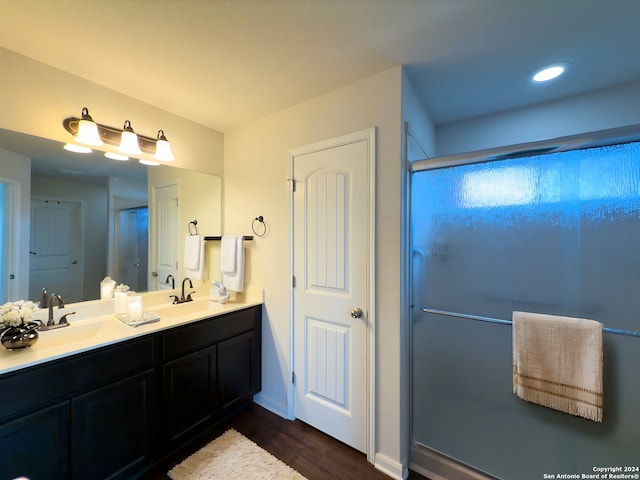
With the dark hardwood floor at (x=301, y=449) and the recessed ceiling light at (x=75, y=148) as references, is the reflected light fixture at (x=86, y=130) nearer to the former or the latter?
the recessed ceiling light at (x=75, y=148)

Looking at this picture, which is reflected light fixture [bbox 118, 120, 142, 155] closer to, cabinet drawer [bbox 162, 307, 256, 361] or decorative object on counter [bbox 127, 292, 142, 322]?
decorative object on counter [bbox 127, 292, 142, 322]

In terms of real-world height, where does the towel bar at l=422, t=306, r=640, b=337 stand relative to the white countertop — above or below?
above

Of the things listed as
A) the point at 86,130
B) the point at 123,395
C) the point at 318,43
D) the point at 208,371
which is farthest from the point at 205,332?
the point at 318,43

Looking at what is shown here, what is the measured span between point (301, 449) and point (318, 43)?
2.52m

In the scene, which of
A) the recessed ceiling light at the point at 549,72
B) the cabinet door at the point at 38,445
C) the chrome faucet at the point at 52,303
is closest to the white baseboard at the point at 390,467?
the cabinet door at the point at 38,445

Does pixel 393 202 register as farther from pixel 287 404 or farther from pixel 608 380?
pixel 287 404

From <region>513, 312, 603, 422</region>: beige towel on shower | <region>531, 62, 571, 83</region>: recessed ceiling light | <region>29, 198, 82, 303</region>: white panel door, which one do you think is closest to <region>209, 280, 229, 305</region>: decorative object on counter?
<region>29, 198, 82, 303</region>: white panel door

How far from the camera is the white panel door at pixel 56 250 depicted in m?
1.55

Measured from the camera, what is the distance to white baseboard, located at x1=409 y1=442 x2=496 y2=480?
1.44 m

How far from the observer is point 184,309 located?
2.08m

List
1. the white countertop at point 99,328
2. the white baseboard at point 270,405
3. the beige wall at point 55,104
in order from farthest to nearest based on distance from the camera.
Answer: the white baseboard at point 270,405 → the beige wall at point 55,104 → the white countertop at point 99,328

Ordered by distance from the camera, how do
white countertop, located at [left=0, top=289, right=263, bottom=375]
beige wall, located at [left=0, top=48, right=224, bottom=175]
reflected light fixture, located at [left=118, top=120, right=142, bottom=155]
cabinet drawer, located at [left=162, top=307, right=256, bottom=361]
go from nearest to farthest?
1. white countertop, located at [left=0, top=289, right=263, bottom=375]
2. beige wall, located at [left=0, top=48, right=224, bottom=175]
3. cabinet drawer, located at [left=162, top=307, right=256, bottom=361]
4. reflected light fixture, located at [left=118, top=120, right=142, bottom=155]

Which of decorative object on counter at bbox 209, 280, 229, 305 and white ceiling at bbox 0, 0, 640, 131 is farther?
decorative object on counter at bbox 209, 280, 229, 305

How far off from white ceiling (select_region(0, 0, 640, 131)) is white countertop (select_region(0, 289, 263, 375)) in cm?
156
